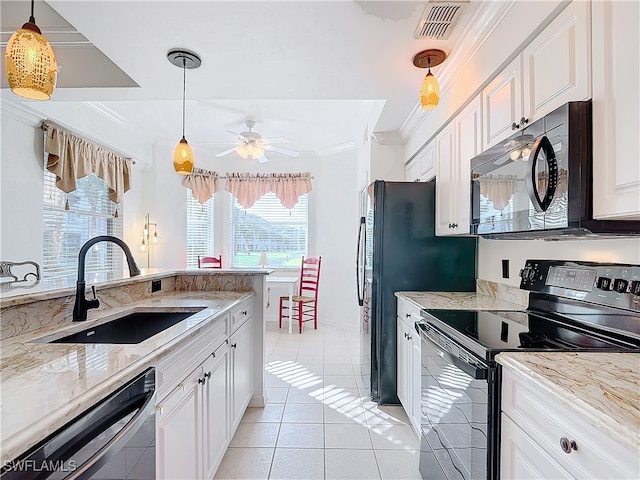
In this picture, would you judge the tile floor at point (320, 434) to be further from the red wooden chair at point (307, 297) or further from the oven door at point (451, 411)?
the red wooden chair at point (307, 297)

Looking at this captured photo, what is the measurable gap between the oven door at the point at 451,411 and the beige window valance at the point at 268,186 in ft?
13.7

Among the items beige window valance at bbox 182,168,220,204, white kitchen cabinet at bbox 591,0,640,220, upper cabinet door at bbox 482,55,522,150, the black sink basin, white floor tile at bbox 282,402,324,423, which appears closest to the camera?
white kitchen cabinet at bbox 591,0,640,220

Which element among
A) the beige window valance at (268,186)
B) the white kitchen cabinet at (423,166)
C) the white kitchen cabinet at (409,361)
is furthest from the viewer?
the beige window valance at (268,186)

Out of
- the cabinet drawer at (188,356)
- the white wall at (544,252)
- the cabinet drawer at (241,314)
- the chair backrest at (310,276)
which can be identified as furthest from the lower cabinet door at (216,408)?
the chair backrest at (310,276)

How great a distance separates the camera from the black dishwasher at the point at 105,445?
2.26 feet

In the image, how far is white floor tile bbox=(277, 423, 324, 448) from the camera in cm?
226

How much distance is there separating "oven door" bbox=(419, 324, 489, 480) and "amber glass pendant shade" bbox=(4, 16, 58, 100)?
2.02 meters

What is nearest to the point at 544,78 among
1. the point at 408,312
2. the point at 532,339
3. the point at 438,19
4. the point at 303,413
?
the point at 438,19

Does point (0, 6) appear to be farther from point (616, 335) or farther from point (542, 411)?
point (616, 335)

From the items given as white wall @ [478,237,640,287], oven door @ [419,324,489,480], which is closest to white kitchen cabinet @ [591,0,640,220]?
white wall @ [478,237,640,287]

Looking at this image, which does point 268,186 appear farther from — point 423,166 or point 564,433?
point 564,433

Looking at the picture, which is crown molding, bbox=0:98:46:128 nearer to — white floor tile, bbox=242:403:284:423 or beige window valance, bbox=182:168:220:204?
beige window valance, bbox=182:168:220:204

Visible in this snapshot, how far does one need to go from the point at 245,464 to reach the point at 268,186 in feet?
14.4

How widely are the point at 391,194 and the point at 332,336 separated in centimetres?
281
